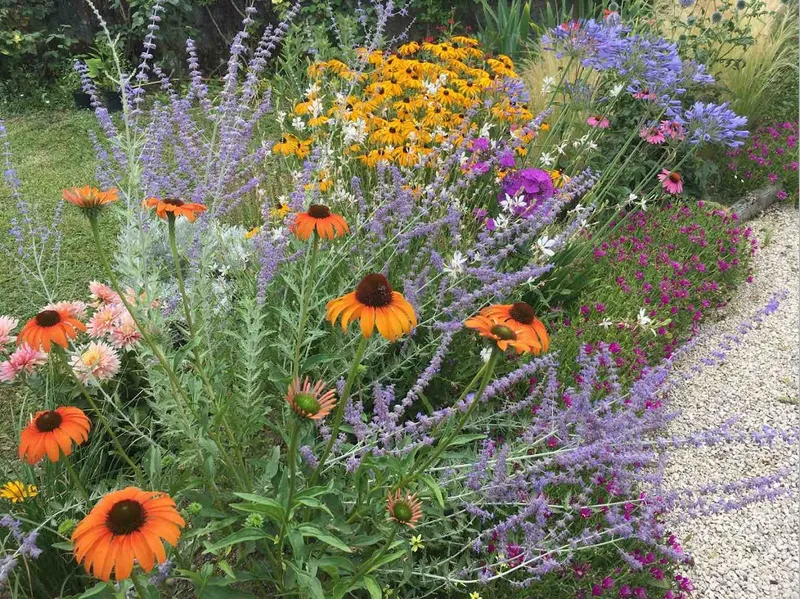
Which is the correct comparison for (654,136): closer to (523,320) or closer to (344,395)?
(523,320)

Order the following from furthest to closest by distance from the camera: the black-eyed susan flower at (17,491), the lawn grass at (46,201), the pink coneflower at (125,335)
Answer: the lawn grass at (46,201) < the pink coneflower at (125,335) < the black-eyed susan flower at (17,491)

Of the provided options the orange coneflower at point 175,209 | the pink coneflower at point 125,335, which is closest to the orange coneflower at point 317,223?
the orange coneflower at point 175,209

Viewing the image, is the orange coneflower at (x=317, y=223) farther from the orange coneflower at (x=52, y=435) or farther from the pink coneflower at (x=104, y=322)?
the pink coneflower at (x=104, y=322)

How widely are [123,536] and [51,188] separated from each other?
4.36 meters

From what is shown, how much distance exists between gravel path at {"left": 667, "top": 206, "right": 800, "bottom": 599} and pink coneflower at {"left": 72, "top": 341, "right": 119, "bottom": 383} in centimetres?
215

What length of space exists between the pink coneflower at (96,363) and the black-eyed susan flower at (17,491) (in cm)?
31

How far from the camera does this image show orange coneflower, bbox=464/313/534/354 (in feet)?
3.66

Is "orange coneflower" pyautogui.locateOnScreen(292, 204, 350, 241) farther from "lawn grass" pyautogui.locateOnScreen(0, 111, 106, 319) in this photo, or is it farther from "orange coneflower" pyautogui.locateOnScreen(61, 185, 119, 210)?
"lawn grass" pyautogui.locateOnScreen(0, 111, 106, 319)

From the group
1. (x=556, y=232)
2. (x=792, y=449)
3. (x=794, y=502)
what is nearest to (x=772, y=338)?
(x=792, y=449)

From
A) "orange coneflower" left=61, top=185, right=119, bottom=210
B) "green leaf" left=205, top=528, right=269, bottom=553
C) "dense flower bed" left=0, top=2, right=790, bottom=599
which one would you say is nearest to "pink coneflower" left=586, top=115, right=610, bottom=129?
"dense flower bed" left=0, top=2, right=790, bottom=599

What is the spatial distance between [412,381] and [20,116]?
19.2 ft

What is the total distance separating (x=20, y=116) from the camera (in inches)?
248

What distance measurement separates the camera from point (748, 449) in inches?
117

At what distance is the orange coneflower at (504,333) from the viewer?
1115 mm
